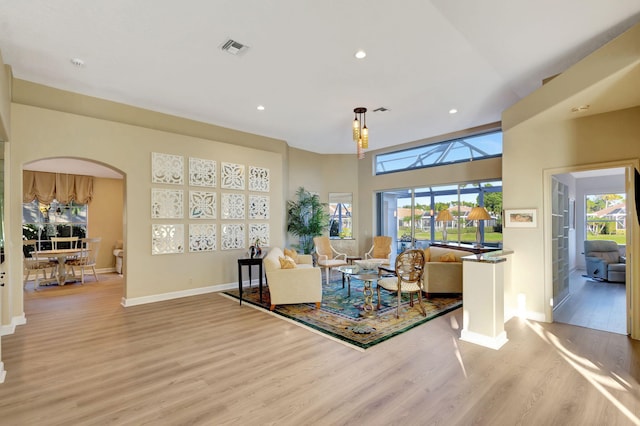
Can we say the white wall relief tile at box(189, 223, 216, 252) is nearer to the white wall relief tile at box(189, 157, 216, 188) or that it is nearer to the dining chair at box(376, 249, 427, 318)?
the white wall relief tile at box(189, 157, 216, 188)

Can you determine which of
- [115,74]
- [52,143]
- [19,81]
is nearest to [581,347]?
[115,74]

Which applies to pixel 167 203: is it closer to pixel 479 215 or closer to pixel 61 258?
pixel 61 258

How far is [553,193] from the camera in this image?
4586 mm

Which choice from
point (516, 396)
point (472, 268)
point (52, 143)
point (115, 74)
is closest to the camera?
point (516, 396)

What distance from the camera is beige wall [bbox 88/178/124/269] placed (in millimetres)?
9227

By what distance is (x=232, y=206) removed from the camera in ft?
21.6

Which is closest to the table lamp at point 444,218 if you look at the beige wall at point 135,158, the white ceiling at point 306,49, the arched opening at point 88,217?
the white ceiling at point 306,49

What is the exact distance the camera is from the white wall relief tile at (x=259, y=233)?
6.89 metres

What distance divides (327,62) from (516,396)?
403cm

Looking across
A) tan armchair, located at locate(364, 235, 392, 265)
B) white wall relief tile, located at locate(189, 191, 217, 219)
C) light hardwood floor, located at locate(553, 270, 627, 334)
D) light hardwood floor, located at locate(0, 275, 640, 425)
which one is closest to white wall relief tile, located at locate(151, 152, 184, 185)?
A: white wall relief tile, located at locate(189, 191, 217, 219)

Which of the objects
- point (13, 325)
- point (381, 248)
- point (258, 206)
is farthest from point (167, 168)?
point (381, 248)

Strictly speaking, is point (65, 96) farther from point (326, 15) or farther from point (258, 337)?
point (258, 337)

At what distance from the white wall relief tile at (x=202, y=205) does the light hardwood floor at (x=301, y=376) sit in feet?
7.52

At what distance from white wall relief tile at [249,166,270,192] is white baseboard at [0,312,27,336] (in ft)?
13.7
